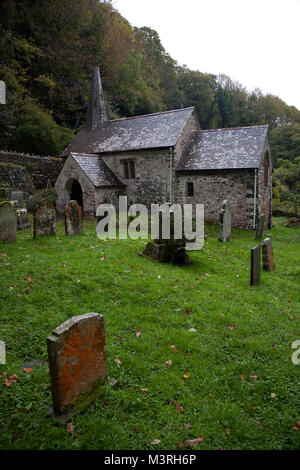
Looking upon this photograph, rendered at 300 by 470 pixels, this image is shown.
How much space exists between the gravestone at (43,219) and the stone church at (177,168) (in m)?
7.22

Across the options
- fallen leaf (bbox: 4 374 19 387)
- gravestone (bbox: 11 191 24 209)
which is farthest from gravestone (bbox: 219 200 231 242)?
gravestone (bbox: 11 191 24 209)

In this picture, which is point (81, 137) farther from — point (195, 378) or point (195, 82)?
point (195, 82)

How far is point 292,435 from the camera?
130 inches

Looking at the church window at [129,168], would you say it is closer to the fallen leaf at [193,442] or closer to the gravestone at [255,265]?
the gravestone at [255,265]

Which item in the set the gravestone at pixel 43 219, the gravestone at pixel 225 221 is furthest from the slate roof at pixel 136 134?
the gravestone at pixel 43 219

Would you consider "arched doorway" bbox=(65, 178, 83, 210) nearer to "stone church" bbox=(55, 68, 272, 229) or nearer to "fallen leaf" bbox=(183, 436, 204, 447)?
"stone church" bbox=(55, 68, 272, 229)

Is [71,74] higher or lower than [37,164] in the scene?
higher

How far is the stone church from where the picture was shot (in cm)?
1680

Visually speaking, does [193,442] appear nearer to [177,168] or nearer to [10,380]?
[10,380]

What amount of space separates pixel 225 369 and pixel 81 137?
75.2ft

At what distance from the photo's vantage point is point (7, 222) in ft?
30.6

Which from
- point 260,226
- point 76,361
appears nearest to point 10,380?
point 76,361

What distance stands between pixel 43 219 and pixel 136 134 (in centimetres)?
1214

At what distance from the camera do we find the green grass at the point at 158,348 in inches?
130
